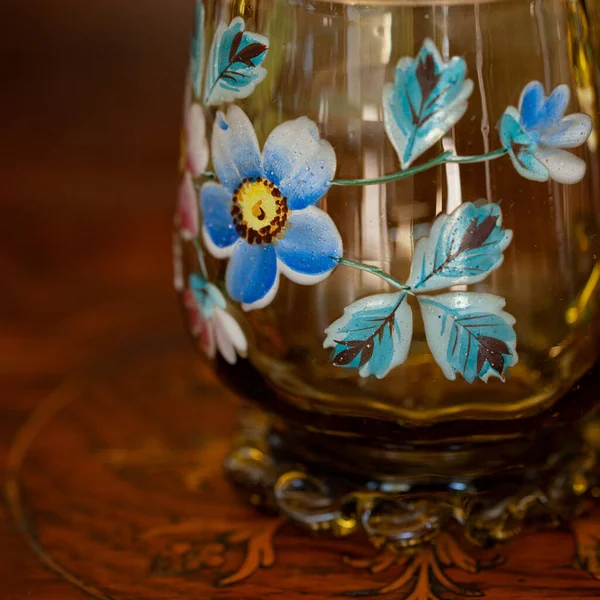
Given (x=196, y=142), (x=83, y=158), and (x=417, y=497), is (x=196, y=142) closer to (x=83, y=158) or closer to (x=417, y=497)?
(x=417, y=497)

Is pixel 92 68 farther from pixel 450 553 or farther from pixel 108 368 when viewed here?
pixel 450 553

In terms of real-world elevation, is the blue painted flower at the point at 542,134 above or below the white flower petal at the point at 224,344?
above

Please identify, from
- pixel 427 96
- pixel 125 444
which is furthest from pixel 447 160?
pixel 125 444

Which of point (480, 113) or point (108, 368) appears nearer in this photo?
point (480, 113)

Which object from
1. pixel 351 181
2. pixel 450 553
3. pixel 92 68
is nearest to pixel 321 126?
pixel 351 181

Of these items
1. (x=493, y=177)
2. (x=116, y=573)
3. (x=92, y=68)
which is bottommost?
(x=116, y=573)

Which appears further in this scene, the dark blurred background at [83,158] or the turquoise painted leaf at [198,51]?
the dark blurred background at [83,158]

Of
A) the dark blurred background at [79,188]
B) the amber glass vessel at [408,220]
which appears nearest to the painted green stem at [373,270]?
the amber glass vessel at [408,220]

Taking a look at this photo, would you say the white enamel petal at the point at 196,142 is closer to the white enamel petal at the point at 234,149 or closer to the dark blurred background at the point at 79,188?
the white enamel petal at the point at 234,149
